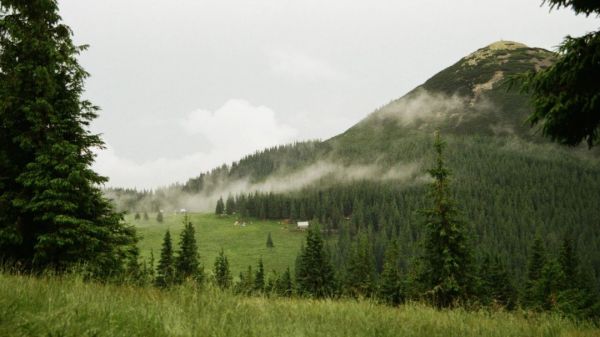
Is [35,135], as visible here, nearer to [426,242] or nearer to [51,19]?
[51,19]

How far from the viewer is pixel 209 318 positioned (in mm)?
4562

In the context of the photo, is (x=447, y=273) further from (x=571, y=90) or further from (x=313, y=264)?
(x=313, y=264)

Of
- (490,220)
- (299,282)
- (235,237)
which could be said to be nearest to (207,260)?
(235,237)

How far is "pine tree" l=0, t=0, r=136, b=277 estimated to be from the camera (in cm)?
1425

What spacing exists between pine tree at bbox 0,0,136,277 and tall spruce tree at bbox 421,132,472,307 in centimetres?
1829

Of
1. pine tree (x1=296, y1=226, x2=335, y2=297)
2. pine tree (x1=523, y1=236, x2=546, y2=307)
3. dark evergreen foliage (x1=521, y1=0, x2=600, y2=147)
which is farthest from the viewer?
pine tree (x1=523, y1=236, x2=546, y2=307)

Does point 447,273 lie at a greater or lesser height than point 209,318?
lesser

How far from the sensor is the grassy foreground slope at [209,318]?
381 cm

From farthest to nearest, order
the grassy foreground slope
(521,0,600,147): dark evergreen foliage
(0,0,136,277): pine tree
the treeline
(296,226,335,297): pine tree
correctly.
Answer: (296,226,335,297): pine tree < the treeline < (0,0,136,277): pine tree < (521,0,600,147): dark evergreen foliage < the grassy foreground slope

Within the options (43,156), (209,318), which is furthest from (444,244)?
(209,318)

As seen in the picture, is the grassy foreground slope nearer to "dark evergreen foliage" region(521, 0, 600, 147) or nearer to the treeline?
the treeline

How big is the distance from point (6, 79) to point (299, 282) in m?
41.4

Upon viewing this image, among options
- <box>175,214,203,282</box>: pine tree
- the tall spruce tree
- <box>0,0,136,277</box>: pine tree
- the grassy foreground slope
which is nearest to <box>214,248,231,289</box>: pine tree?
the grassy foreground slope

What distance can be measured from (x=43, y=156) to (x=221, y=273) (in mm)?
22069
